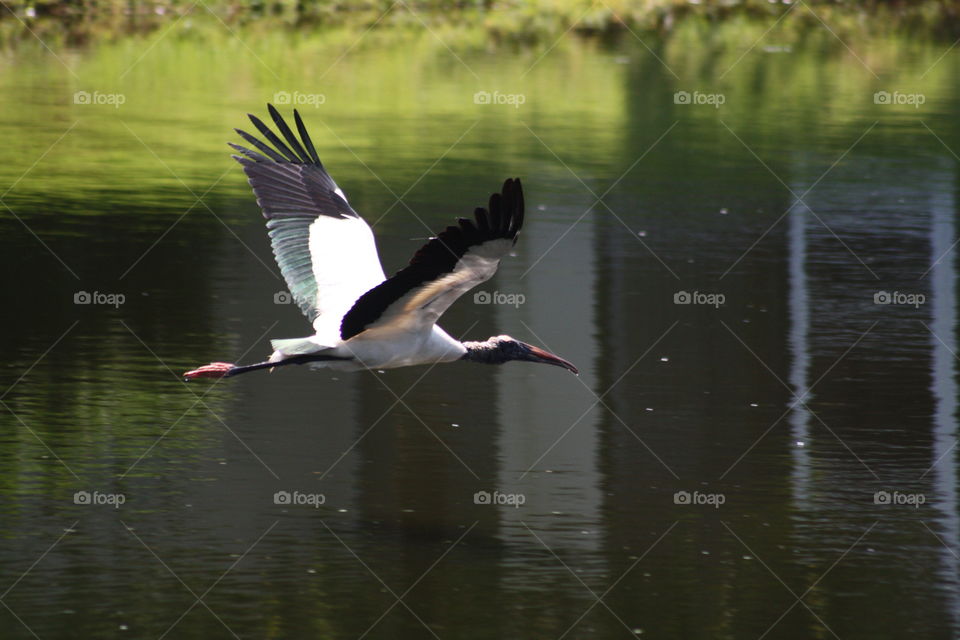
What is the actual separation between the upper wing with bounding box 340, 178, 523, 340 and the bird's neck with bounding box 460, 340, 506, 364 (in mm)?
962

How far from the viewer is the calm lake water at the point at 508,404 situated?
377 inches

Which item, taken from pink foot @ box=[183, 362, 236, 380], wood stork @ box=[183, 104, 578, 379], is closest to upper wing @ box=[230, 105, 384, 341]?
wood stork @ box=[183, 104, 578, 379]

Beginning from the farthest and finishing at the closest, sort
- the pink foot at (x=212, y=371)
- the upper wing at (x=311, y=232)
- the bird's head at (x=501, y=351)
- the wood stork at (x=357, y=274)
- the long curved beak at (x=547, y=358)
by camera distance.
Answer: the bird's head at (x=501, y=351)
the upper wing at (x=311, y=232)
the long curved beak at (x=547, y=358)
the pink foot at (x=212, y=371)
the wood stork at (x=357, y=274)

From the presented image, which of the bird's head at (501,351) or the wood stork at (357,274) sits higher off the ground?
the wood stork at (357,274)

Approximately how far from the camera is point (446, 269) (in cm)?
956

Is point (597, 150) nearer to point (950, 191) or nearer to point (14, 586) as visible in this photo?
point (950, 191)

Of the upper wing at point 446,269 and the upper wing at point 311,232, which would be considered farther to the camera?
the upper wing at point 311,232

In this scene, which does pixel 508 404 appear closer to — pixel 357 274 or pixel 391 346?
pixel 357 274

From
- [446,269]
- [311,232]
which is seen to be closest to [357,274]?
[311,232]

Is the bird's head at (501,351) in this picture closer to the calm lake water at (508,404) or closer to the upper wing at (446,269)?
the calm lake water at (508,404)

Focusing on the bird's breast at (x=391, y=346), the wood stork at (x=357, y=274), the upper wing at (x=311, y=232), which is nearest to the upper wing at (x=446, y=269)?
the wood stork at (x=357, y=274)

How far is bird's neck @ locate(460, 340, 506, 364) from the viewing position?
38.4 feet

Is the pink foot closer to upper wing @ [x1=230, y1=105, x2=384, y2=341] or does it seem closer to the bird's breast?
upper wing @ [x1=230, y1=105, x2=384, y2=341]

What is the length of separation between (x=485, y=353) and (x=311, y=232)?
1.41m
